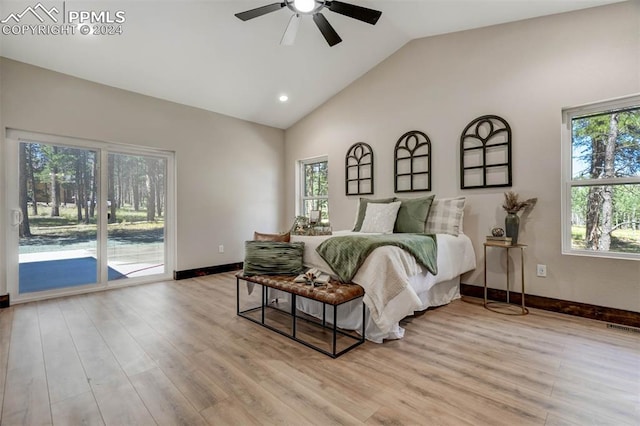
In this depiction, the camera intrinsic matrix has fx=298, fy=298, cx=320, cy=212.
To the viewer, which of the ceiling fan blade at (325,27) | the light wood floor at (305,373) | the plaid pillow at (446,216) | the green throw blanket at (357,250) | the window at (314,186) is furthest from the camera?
the window at (314,186)

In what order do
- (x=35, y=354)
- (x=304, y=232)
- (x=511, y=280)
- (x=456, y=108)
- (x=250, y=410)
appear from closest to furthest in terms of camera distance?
(x=250, y=410), (x=35, y=354), (x=304, y=232), (x=511, y=280), (x=456, y=108)

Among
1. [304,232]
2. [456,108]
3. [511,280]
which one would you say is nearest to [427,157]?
[456,108]

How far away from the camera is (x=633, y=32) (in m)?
2.64

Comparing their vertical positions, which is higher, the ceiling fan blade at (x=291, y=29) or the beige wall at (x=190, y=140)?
the ceiling fan blade at (x=291, y=29)

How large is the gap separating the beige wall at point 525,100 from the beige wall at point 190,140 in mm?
2177

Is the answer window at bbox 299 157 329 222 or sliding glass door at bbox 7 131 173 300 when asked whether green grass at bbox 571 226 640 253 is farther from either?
sliding glass door at bbox 7 131 173 300

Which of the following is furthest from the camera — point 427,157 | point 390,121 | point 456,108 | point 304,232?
point 390,121

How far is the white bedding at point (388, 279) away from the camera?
2283mm

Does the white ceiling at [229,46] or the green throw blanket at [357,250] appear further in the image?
the white ceiling at [229,46]

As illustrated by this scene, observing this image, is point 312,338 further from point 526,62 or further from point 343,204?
point 526,62

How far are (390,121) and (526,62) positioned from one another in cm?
164

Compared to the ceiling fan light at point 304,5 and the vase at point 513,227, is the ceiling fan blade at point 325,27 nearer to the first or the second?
the ceiling fan light at point 304,5

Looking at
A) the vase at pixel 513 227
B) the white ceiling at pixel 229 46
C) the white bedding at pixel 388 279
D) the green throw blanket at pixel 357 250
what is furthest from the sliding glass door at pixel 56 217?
the vase at pixel 513 227

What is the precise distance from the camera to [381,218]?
12.1 feet
